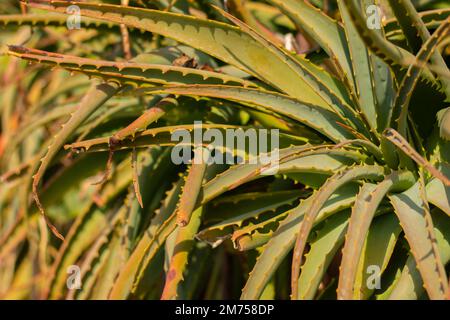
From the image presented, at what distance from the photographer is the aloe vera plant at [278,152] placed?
3.13 ft

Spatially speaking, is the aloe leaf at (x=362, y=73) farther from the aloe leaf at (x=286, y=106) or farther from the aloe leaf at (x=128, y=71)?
the aloe leaf at (x=128, y=71)

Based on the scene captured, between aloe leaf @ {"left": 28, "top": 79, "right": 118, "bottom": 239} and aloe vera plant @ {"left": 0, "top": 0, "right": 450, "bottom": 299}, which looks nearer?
aloe vera plant @ {"left": 0, "top": 0, "right": 450, "bottom": 299}

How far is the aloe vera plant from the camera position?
0.95 metres

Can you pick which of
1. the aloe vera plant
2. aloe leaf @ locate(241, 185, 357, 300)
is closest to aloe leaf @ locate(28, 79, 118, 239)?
the aloe vera plant

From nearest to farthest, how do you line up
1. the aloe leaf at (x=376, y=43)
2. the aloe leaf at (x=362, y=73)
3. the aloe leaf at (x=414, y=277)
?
the aloe leaf at (x=376, y=43) < the aloe leaf at (x=414, y=277) < the aloe leaf at (x=362, y=73)

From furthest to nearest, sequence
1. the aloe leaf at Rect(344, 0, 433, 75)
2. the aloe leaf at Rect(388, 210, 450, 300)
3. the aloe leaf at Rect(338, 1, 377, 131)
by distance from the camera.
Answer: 1. the aloe leaf at Rect(338, 1, 377, 131)
2. the aloe leaf at Rect(388, 210, 450, 300)
3. the aloe leaf at Rect(344, 0, 433, 75)

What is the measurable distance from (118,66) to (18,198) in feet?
2.33

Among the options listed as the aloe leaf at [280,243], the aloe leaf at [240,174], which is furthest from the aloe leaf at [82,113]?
the aloe leaf at [280,243]

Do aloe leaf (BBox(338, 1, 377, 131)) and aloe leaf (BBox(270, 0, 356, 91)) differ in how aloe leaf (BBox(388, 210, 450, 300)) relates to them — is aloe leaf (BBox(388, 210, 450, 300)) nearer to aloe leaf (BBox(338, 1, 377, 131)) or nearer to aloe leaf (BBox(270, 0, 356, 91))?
aloe leaf (BBox(338, 1, 377, 131))

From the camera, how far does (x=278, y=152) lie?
102 cm

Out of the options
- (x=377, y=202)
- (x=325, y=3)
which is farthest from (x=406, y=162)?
(x=325, y=3)

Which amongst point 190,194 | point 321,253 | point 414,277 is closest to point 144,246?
point 190,194

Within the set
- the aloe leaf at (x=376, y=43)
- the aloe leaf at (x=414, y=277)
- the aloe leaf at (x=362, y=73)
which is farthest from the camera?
the aloe leaf at (x=362, y=73)

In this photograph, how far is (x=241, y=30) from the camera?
3.68 feet
